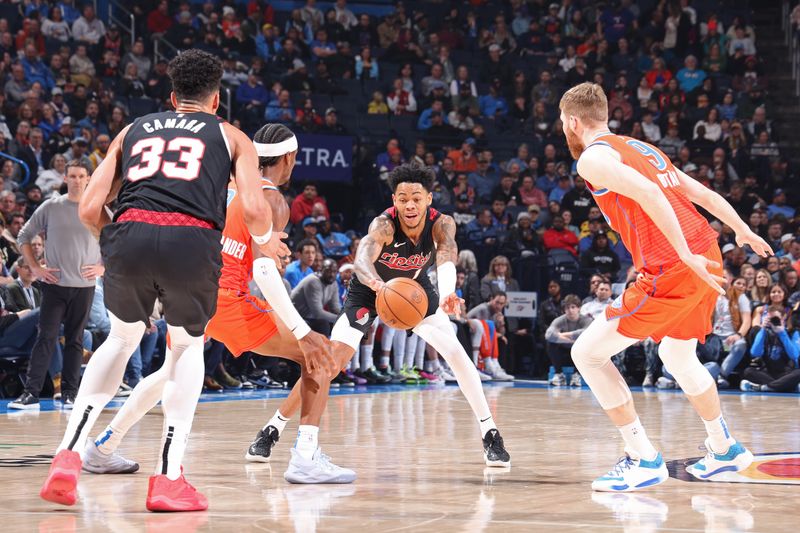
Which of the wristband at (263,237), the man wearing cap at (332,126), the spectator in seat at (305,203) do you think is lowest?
the wristband at (263,237)

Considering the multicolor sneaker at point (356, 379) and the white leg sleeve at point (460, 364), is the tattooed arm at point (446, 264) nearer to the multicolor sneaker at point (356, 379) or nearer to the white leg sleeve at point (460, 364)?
the white leg sleeve at point (460, 364)

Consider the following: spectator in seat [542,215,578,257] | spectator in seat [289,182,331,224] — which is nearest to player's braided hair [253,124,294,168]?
spectator in seat [289,182,331,224]

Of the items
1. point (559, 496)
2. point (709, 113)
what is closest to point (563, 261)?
point (709, 113)

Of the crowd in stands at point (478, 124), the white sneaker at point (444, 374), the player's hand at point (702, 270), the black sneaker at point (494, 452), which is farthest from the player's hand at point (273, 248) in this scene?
the white sneaker at point (444, 374)

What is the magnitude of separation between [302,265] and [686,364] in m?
8.09

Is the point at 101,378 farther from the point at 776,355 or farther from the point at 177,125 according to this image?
the point at 776,355

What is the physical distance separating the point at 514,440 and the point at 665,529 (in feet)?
10.8

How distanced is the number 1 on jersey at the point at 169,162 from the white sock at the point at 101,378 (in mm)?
648

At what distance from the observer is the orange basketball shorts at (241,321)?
5637mm

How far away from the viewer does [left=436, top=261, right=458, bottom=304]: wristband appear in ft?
19.6

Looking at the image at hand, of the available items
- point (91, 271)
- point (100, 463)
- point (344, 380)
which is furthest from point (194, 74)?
point (344, 380)

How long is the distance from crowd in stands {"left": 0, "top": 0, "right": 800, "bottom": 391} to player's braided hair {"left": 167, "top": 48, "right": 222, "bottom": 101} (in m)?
6.69

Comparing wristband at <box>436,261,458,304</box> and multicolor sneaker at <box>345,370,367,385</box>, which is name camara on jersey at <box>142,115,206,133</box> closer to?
wristband at <box>436,261,458,304</box>

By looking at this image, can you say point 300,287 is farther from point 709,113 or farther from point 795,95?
point 795,95
